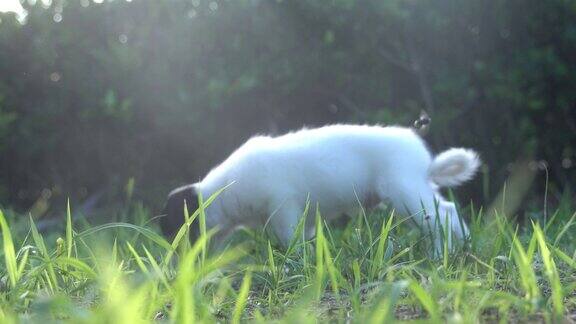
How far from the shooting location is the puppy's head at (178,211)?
12.7 ft

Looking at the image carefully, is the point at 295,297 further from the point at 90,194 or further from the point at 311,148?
the point at 90,194

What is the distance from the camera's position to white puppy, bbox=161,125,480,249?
12.8ft

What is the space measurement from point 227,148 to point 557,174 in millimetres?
2663

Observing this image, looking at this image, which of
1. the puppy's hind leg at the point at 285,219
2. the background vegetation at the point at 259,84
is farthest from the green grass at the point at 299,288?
the background vegetation at the point at 259,84

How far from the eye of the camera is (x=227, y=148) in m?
6.60

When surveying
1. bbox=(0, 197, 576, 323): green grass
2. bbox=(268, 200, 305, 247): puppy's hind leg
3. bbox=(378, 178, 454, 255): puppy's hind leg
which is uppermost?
bbox=(0, 197, 576, 323): green grass

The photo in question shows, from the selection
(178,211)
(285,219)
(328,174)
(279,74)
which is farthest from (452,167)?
(279,74)

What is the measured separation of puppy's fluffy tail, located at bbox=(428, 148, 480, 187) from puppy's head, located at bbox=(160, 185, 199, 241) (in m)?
1.22

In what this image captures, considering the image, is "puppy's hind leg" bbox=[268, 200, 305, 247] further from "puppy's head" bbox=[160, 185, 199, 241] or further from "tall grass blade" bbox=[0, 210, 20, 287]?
"tall grass blade" bbox=[0, 210, 20, 287]

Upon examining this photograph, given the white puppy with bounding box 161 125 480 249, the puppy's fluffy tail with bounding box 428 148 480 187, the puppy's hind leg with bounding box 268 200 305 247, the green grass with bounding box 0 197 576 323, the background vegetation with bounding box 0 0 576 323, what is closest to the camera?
the green grass with bounding box 0 197 576 323

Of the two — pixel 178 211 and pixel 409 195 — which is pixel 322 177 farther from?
pixel 178 211

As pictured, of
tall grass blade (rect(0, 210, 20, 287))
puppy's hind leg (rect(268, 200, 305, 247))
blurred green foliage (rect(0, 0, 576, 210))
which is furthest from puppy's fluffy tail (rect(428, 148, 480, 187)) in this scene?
tall grass blade (rect(0, 210, 20, 287))

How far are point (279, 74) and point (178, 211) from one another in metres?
2.58

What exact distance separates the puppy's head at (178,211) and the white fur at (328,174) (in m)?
0.09
